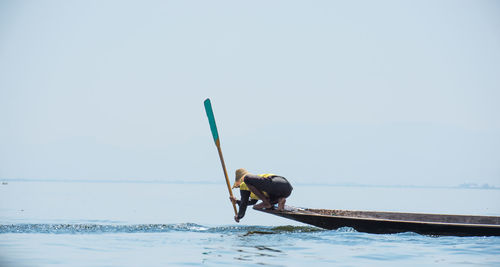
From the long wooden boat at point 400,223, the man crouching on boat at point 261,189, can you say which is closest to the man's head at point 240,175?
the man crouching on boat at point 261,189

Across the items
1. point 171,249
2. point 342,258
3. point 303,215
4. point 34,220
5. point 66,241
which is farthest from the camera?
point 34,220

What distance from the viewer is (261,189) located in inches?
639

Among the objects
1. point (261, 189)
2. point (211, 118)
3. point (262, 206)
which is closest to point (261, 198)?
point (261, 189)

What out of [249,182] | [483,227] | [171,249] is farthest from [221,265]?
[483,227]

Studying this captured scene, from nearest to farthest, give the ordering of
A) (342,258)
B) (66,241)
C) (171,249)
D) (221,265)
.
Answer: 1. (221,265)
2. (342,258)
3. (171,249)
4. (66,241)

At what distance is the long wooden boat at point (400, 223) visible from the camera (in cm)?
1526

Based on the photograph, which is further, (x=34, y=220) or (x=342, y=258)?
(x=34, y=220)

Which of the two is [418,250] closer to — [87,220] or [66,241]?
[66,241]

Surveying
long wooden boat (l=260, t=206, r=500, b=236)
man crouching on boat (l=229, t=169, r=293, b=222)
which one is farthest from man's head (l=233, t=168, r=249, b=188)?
long wooden boat (l=260, t=206, r=500, b=236)

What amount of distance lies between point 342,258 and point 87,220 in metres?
16.1

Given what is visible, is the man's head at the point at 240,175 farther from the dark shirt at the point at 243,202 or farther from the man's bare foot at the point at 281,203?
the man's bare foot at the point at 281,203

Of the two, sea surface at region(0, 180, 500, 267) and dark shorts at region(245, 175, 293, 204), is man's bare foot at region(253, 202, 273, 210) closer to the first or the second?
dark shorts at region(245, 175, 293, 204)

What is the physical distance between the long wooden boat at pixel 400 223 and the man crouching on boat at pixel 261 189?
30 cm

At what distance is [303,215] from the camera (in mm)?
16484
